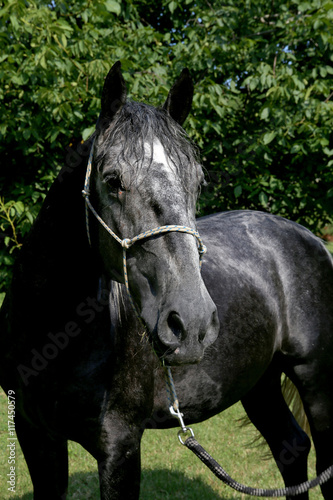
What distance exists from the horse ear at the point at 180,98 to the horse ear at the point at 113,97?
20cm

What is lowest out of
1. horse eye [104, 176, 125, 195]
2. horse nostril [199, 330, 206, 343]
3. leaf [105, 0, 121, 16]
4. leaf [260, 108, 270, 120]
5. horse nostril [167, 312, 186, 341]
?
leaf [260, 108, 270, 120]

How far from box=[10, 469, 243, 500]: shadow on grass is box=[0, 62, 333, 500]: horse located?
4.00 ft

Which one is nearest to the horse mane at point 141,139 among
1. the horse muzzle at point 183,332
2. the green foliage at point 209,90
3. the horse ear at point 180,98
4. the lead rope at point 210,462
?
the horse ear at point 180,98

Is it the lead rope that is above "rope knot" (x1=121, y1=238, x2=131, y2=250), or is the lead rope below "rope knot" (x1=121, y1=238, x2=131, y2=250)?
below

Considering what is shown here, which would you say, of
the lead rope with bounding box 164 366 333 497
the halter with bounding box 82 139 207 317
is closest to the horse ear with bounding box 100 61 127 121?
the halter with bounding box 82 139 207 317

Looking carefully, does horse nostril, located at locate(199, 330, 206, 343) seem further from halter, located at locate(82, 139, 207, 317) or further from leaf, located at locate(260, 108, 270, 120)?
leaf, located at locate(260, 108, 270, 120)

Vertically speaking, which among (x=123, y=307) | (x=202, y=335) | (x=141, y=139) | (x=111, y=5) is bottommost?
(x=123, y=307)

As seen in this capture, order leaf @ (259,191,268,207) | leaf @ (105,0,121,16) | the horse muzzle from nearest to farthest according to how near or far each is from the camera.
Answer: the horse muzzle, leaf @ (105,0,121,16), leaf @ (259,191,268,207)

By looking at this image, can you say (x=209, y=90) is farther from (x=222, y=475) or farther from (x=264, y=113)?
(x=222, y=475)

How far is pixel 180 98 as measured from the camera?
5.88ft

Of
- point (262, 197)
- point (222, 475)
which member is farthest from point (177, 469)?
point (262, 197)

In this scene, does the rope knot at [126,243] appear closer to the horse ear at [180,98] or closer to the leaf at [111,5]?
the horse ear at [180,98]

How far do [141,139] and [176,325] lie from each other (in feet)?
2.00

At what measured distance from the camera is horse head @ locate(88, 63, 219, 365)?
4.50 feet
